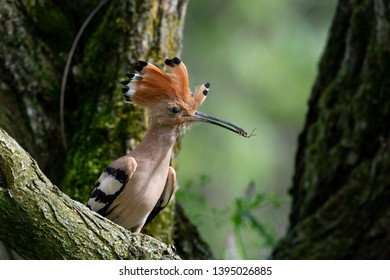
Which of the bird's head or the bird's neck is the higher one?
the bird's head

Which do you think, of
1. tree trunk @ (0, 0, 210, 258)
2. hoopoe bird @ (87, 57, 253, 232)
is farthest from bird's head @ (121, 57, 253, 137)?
tree trunk @ (0, 0, 210, 258)

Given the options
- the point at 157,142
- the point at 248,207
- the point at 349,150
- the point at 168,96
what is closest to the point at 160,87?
the point at 168,96

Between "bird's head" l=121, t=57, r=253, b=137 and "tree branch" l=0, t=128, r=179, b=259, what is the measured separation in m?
0.89

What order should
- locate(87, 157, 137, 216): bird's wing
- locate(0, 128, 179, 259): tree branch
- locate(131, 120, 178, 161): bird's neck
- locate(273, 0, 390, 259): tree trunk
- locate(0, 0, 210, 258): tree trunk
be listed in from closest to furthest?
locate(0, 128, 179, 259): tree branch → locate(87, 157, 137, 216): bird's wing → locate(131, 120, 178, 161): bird's neck → locate(0, 0, 210, 258): tree trunk → locate(273, 0, 390, 259): tree trunk

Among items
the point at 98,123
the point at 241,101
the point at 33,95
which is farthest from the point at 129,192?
the point at 241,101

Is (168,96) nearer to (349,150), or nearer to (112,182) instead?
(112,182)

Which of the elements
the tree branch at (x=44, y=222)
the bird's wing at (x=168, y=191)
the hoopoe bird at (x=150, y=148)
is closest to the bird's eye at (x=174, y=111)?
the hoopoe bird at (x=150, y=148)

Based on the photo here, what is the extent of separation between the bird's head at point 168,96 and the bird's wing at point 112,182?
29 centimetres

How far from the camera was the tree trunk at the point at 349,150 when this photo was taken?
4.97 m

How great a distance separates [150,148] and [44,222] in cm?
108

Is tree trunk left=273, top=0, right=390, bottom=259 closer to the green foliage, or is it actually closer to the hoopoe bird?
the green foliage

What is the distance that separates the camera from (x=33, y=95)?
439 centimetres

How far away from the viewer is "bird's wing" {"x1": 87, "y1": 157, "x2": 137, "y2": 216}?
12.2 feet

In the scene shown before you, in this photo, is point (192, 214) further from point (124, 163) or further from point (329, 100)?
point (124, 163)
